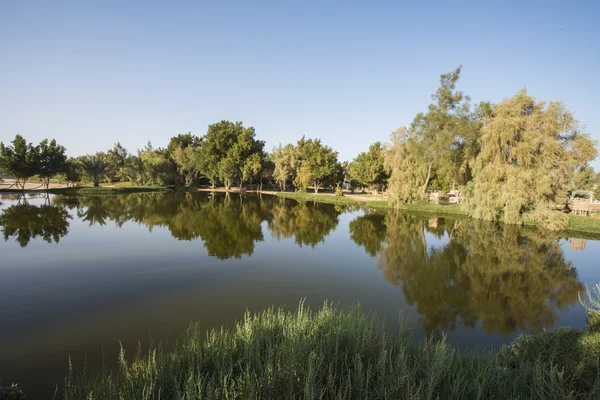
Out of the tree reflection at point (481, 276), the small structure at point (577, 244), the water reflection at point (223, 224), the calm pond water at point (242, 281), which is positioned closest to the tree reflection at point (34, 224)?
the calm pond water at point (242, 281)

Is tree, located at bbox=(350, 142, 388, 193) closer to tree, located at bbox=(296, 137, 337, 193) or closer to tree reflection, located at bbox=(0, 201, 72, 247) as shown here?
tree, located at bbox=(296, 137, 337, 193)

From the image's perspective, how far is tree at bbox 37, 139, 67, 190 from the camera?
4584cm

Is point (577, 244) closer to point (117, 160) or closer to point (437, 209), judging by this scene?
point (437, 209)

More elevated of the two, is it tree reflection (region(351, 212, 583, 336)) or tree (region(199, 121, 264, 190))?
tree (region(199, 121, 264, 190))

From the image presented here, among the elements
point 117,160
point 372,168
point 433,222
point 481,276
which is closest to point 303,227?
point 433,222

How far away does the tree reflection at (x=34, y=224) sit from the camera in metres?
17.6

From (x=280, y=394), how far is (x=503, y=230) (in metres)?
23.9

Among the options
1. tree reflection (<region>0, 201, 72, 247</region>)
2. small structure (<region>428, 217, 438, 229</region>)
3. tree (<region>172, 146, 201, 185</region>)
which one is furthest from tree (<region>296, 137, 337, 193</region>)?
tree reflection (<region>0, 201, 72, 247</region>)

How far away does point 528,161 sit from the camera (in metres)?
23.8

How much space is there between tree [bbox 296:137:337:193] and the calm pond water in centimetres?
3026

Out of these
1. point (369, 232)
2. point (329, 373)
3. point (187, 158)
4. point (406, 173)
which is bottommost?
point (369, 232)

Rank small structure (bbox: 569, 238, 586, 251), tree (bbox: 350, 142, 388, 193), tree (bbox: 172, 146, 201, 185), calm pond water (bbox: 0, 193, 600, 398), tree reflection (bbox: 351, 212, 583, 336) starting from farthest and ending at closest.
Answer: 1. tree (bbox: 172, 146, 201, 185)
2. tree (bbox: 350, 142, 388, 193)
3. small structure (bbox: 569, 238, 586, 251)
4. tree reflection (bbox: 351, 212, 583, 336)
5. calm pond water (bbox: 0, 193, 600, 398)

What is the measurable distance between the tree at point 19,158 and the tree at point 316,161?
40.0 meters

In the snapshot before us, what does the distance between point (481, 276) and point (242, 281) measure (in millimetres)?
9658
